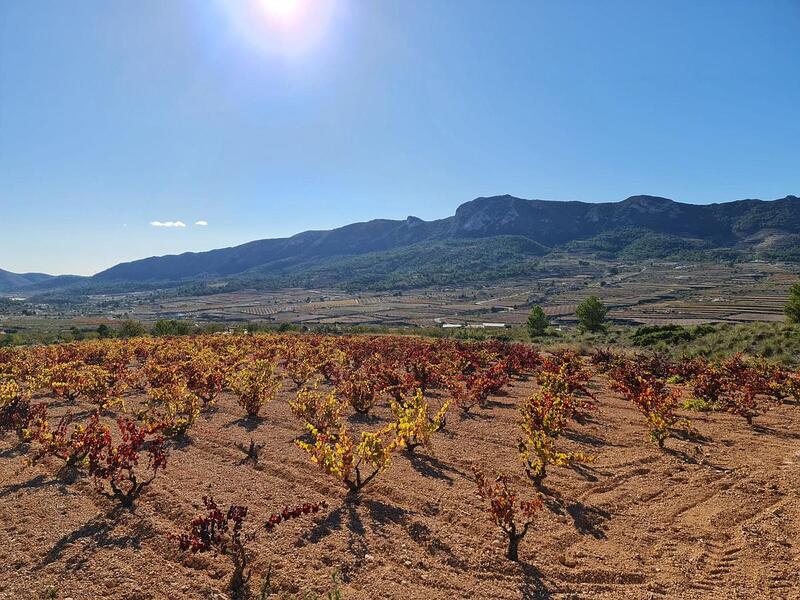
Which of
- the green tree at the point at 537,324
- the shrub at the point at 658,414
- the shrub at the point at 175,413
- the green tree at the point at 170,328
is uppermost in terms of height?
the shrub at the point at 175,413

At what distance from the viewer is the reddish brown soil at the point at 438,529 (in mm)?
5188

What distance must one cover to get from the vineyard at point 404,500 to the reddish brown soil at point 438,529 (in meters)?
0.03

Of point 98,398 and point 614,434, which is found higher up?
point 98,398

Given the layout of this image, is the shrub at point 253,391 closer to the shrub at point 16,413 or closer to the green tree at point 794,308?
the shrub at point 16,413

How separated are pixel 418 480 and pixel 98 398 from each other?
407 inches

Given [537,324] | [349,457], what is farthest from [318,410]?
[537,324]

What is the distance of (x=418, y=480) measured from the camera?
26.6 feet

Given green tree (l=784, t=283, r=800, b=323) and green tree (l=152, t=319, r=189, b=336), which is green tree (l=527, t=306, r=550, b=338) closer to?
green tree (l=784, t=283, r=800, b=323)

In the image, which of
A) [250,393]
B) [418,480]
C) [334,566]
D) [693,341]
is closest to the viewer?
[334,566]

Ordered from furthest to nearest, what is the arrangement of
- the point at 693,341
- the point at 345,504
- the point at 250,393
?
1. the point at 693,341
2. the point at 250,393
3. the point at 345,504

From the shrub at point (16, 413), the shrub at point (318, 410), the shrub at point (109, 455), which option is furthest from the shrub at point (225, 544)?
the shrub at point (16, 413)

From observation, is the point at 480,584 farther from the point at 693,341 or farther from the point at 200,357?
the point at 693,341

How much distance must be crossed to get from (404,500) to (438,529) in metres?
1.09

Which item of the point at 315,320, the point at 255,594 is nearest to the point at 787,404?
the point at 255,594
